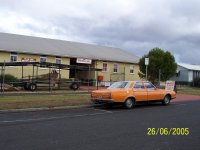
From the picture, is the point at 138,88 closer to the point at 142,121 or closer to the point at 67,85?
the point at 142,121

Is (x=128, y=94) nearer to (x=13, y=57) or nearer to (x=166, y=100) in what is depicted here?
(x=166, y=100)

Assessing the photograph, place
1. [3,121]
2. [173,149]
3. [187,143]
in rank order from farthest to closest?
[3,121] → [187,143] → [173,149]

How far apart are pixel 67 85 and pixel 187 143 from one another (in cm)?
2218

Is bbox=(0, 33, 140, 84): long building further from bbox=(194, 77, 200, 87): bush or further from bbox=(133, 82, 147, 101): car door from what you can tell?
bbox=(133, 82, 147, 101): car door

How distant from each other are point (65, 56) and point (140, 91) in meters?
20.2

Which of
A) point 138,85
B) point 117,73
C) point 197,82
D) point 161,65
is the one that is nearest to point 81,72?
point 117,73

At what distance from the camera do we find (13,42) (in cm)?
3447

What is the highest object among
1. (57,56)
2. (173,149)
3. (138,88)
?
(57,56)

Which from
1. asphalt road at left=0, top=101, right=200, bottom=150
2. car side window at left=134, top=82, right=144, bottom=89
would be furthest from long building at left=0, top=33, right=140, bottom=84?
asphalt road at left=0, top=101, right=200, bottom=150

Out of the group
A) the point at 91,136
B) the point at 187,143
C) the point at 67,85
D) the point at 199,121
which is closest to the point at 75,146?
the point at 91,136

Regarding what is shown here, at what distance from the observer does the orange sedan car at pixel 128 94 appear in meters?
15.5
